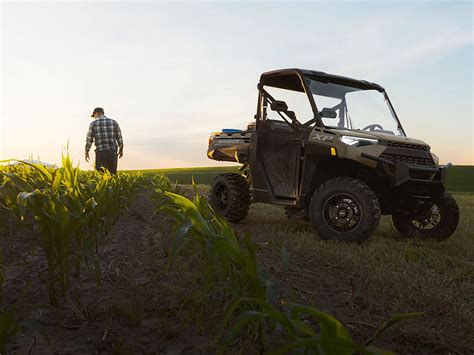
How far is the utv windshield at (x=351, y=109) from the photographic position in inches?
209

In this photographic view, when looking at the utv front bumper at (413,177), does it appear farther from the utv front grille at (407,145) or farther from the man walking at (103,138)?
the man walking at (103,138)

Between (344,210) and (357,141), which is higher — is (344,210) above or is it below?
below

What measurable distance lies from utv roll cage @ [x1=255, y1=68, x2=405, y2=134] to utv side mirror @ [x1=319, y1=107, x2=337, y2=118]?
3.1 inches

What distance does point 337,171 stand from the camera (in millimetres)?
5172

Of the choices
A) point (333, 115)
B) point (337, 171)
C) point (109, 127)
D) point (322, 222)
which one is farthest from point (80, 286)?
point (109, 127)

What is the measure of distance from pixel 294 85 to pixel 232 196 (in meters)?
1.82

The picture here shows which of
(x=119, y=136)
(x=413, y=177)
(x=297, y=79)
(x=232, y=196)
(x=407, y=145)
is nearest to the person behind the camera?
(x=413, y=177)

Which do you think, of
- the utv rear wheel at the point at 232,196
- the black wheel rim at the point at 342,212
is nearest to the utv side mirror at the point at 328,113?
the black wheel rim at the point at 342,212

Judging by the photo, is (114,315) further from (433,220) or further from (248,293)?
(433,220)

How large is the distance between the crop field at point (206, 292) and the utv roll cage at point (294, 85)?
1.76 metres

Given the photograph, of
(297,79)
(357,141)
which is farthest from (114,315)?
(297,79)

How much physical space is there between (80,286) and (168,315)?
0.75 m

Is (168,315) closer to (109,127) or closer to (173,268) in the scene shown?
(173,268)

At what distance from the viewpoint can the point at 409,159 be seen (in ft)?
15.8
